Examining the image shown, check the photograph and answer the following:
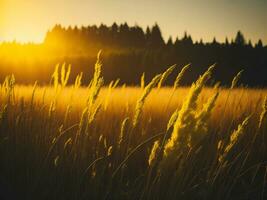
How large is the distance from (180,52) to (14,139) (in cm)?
3328

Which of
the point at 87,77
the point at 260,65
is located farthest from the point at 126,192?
the point at 260,65

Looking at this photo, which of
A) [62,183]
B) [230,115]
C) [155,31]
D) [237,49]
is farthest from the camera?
[155,31]

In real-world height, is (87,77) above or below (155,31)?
below

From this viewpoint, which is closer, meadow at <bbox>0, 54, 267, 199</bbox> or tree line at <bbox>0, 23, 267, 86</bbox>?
meadow at <bbox>0, 54, 267, 199</bbox>

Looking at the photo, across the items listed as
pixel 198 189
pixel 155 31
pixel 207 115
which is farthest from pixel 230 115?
pixel 155 31

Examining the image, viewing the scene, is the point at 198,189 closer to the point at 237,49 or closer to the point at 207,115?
the point at 207,115

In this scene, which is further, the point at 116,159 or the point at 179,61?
the point at 179,61

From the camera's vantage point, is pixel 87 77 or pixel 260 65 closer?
pixel 87 77

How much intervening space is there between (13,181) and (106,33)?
56.8 m

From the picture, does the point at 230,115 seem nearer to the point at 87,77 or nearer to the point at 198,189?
the point at 198,189

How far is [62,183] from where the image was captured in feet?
5.96

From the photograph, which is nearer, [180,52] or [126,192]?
[126,192]

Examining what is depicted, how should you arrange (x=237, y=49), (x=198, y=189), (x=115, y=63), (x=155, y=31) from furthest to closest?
(x=155, y=31)
(x=237, y=49)
(x=115, y=63)
(x=198, y=189)

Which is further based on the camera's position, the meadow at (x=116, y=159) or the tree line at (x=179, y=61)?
the tree line at (x=179, y=61)
